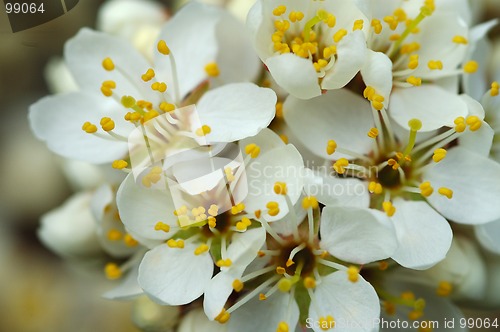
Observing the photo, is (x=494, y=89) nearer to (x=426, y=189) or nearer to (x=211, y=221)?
(x=426, y=189)

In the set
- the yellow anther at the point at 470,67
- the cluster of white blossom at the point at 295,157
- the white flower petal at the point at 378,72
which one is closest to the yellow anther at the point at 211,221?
the cluster of white blossom at the point at 295,157

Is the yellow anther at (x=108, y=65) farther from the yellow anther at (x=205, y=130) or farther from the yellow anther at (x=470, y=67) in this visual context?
the yellow anther at (x=470, y=67)

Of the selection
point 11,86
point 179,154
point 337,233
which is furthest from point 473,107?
point 11,86

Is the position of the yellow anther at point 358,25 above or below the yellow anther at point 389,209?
above

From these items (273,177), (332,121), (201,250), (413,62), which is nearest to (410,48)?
(413,62)

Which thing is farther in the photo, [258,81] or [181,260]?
[258,81]

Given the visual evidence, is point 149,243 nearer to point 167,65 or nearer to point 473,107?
point 167,65

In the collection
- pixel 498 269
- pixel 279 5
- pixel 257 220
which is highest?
pixel 279 5
